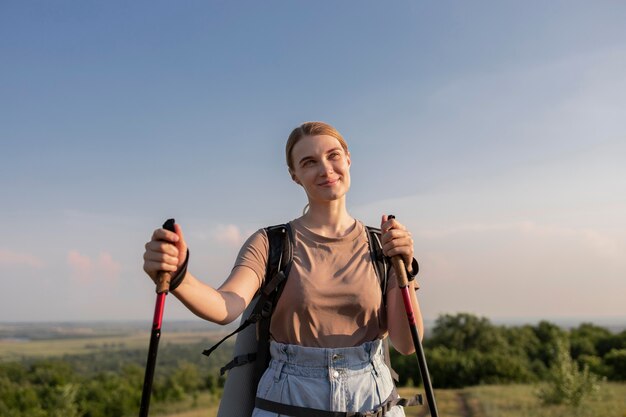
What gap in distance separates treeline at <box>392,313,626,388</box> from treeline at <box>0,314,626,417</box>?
90 mm

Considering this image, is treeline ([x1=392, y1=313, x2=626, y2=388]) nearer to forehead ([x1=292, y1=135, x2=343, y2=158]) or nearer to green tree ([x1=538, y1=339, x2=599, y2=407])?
green tree ([x1=538, y1=339, x2=599, y2=407])

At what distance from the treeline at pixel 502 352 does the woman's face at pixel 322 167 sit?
59.3 metres

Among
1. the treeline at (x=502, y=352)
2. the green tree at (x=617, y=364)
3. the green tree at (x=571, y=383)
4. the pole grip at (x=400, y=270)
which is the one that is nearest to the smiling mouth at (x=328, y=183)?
the pole grip at (x=400, y=270)

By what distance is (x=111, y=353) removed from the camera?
479 feet

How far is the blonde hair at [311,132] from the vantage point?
4211 mm

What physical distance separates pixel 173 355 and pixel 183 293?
13038 cm

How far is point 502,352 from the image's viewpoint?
8700 cm

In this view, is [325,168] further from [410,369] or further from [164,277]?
[410,369]

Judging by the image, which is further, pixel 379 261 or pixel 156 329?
pixel 379 261

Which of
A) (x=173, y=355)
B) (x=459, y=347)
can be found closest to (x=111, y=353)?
(x=173, y=355)

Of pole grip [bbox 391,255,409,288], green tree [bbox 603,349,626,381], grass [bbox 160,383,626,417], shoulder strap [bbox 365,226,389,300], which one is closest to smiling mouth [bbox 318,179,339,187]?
shoulder strap [bbox 365,226,389,300]

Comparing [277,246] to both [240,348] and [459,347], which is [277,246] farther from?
[459,347]

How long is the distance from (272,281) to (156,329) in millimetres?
883

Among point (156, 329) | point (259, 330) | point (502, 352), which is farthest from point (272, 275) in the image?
point (502, 352)
